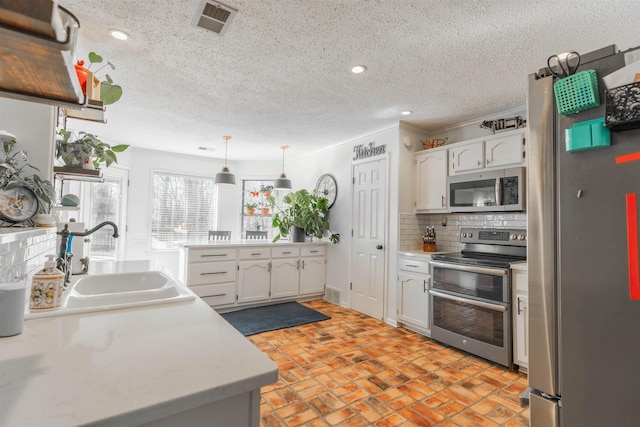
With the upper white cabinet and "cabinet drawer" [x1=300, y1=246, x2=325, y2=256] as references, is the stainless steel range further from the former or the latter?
"cabinet drawer" [x1=300, y1=246, x2=325, y2=256]

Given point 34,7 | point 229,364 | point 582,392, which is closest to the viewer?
point 34,7

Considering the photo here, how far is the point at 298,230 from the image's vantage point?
15.8 feet

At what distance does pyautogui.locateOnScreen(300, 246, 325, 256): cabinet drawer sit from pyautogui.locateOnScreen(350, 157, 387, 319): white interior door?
65cm

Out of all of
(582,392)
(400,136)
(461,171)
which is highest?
(400,136)

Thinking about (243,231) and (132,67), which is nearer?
(132,67)

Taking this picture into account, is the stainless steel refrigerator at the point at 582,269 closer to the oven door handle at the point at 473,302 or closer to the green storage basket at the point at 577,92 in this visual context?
the green storage basket at the point at 577,92

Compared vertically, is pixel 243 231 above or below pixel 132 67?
below

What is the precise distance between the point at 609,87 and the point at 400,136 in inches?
116

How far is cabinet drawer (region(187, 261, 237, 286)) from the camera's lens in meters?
3.91

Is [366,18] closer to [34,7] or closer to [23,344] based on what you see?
[34,7]

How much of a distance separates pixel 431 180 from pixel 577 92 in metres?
2.81

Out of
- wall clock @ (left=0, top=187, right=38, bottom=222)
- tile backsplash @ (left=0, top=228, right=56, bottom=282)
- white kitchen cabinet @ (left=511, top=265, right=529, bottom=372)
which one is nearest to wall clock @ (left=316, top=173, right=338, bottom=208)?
white kitchen cabinet @ (left=511, top=265, right=529, bottom=372)

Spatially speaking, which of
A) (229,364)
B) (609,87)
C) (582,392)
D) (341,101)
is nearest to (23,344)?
(229,364)

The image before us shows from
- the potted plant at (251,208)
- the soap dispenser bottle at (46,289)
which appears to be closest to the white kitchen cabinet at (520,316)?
the soap dispenser bottle at (46,289)
